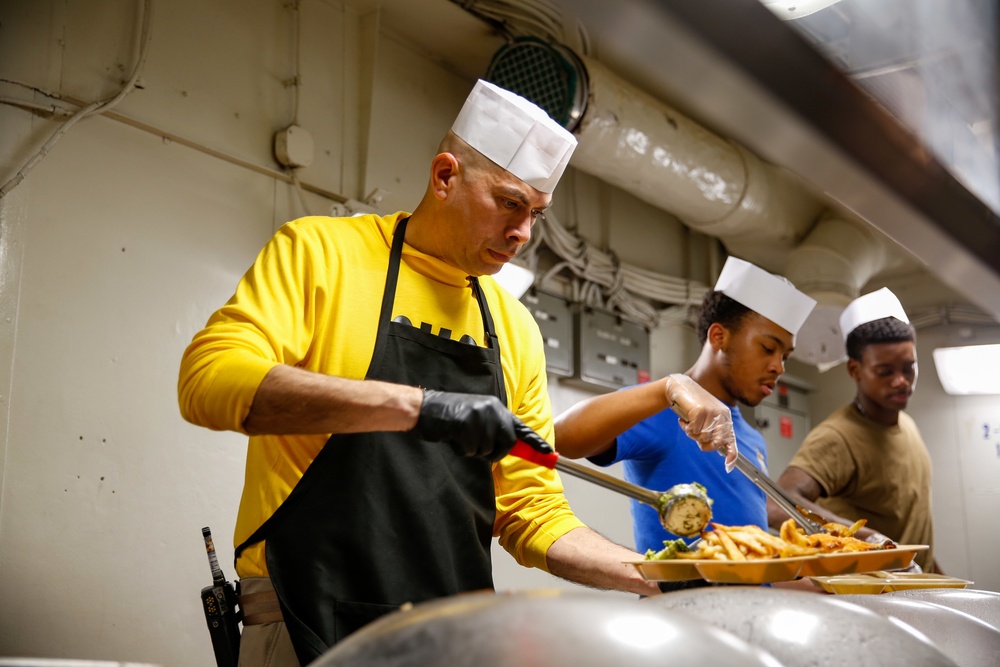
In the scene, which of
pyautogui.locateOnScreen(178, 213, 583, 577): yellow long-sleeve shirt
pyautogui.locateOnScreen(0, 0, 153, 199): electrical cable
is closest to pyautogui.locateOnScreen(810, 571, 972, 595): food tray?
pyautogui.locateOnScreen(178, 213, 583, 577): yellow long-sleeve shirt

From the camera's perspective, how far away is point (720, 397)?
2.70 meters

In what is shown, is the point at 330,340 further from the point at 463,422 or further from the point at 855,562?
the point at 855,562

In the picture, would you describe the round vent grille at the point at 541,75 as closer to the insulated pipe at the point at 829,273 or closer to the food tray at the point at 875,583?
the insulated pipe at the point at 829,273

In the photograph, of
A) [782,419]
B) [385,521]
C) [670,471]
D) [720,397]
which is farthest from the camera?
[782,419]

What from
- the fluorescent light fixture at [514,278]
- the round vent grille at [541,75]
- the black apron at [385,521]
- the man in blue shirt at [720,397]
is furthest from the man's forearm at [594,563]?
the round vent grille at [541,75]

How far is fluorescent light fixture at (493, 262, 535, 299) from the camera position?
3137 mm

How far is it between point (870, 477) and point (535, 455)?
2576 mm

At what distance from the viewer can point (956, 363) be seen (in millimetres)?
4957

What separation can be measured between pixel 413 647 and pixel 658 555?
0.97 metres

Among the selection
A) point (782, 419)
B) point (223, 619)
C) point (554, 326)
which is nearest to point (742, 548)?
point (223, 619)

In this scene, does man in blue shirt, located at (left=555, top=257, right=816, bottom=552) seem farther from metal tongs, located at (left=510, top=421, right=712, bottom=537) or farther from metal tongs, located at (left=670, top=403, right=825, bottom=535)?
metal tongs, located at (left=510, top=421, right=712, bottom=537)

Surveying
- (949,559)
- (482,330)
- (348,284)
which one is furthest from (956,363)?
(348,284)

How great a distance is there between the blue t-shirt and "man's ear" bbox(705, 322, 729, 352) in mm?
390

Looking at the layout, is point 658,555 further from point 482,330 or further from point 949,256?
point 949,256
